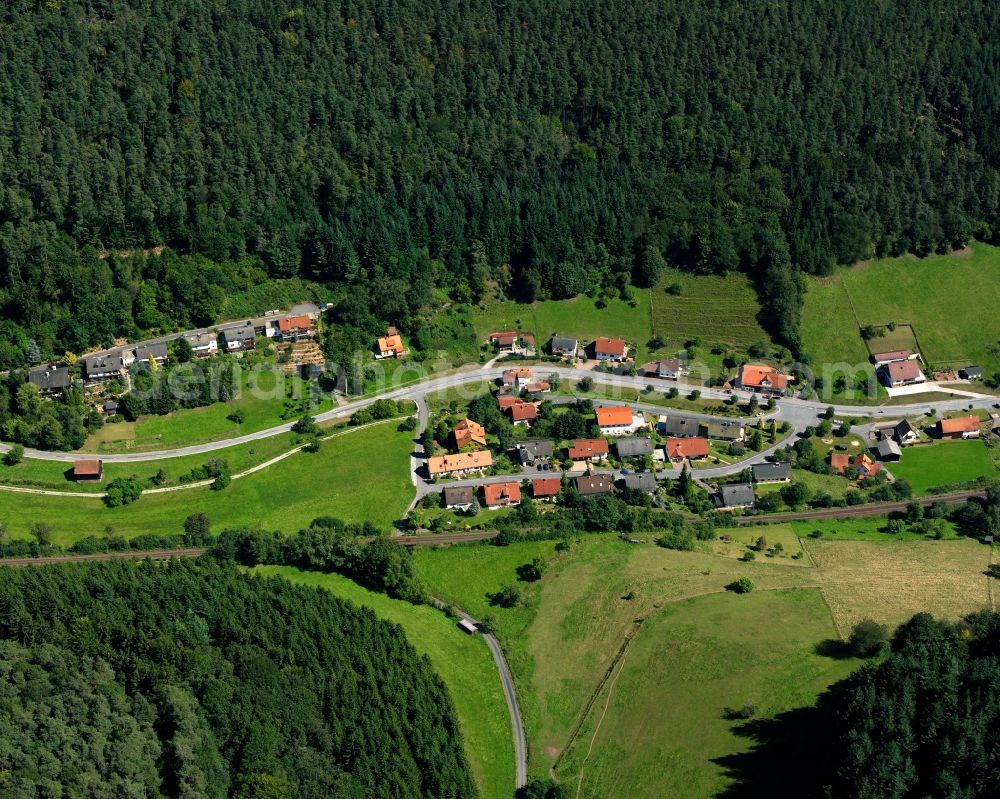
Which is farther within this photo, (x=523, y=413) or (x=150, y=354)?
(x=150, y=354)

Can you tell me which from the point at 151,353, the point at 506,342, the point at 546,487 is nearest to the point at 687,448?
the point at 546,487

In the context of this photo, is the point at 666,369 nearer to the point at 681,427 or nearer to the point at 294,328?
the point at 681,427

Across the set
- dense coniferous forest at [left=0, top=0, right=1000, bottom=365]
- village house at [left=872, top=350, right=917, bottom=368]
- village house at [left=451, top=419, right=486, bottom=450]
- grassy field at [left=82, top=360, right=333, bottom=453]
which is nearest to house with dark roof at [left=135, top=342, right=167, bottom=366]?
dense coniferous forest at [left=0, top=0, right=1000, bottom=365]

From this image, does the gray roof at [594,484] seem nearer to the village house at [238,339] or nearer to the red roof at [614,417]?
the red roof at [614,417]

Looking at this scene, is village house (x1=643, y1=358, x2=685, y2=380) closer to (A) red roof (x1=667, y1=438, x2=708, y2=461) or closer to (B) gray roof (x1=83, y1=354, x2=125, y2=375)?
(A) red roof (x1=667, y1=438, x2=708, y2=461)

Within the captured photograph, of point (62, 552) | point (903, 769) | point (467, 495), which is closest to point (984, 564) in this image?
point (903, 769)

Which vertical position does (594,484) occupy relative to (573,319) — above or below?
below

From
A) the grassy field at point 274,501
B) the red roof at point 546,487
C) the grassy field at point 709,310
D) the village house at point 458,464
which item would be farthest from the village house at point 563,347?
the grassy field at point 274,501

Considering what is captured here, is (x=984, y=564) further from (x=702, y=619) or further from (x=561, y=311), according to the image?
(x=561, y=311)
